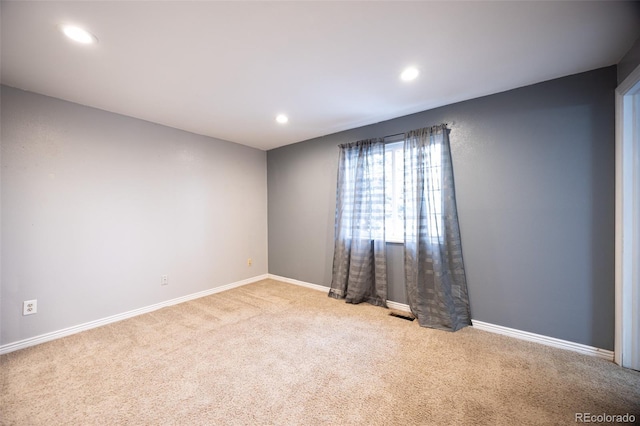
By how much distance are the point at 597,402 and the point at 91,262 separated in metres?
4.25

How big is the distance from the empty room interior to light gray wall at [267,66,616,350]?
0.02m

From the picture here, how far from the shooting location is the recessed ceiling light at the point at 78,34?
1.51 m

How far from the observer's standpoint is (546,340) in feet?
7.10

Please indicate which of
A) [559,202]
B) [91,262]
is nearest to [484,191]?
[559,202]

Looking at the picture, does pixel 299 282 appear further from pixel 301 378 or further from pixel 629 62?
pixel 629 62

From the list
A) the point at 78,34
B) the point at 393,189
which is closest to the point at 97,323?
the point at 78,34

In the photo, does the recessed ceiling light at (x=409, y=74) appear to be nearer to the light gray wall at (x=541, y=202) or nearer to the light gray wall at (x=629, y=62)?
the light gray wall at (x=541, y=202)

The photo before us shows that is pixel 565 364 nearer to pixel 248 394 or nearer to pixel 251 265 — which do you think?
pixel 248 394

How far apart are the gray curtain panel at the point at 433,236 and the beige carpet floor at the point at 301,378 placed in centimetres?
22

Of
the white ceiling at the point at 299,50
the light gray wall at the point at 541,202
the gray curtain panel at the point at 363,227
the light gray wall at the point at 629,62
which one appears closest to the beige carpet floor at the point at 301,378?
the light gray wall at the point at 541,202

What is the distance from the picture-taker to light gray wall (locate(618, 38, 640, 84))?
1.65m

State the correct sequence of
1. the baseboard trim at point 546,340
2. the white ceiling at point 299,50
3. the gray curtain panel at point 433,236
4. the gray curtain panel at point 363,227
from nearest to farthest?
the white ceiling at point 299,50 < the baseboard trim at point 546,340 < the gray curtain panel at point 433,236 < the gray curtain panel at point 363,227

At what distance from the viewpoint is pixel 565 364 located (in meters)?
1.88

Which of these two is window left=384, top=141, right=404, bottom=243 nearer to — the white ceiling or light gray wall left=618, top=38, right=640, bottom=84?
the white ceiling
